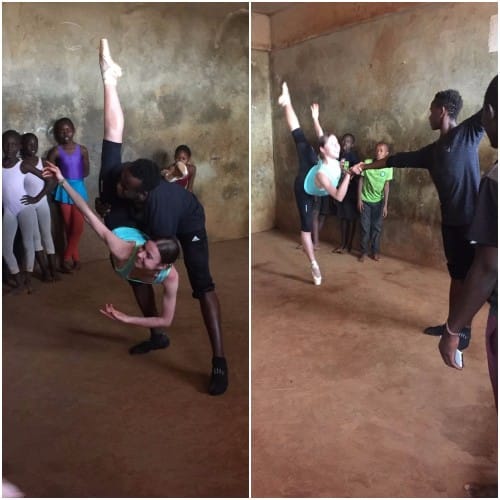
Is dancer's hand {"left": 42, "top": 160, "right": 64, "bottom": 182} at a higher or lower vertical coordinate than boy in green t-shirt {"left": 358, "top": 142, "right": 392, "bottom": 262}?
higher

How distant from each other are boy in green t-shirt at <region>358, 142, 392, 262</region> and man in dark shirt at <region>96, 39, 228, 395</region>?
64 centimetres

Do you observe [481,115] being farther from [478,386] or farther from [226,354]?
[226,354]

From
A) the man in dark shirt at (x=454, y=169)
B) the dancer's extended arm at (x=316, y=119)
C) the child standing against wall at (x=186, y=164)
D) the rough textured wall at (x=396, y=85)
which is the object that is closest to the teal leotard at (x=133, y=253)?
the child standing against wall at (x=186, y=164)

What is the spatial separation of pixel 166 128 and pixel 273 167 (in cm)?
44

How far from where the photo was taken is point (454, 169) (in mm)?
1784

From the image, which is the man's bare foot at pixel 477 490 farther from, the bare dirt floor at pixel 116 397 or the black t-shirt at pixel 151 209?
the black t-shirt at pixel 151 209

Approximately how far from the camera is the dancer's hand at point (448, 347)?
1.86 m

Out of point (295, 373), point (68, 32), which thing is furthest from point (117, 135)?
point (295, 373)

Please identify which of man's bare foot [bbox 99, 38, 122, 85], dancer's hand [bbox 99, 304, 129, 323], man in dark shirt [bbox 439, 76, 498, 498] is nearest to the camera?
man in dark shirt [bbox 439, 76, 498, 498]

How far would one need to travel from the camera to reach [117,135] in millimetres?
1814

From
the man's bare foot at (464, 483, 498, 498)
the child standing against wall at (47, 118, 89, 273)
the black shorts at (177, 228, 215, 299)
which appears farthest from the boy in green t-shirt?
the child standing against wall at (47, 118, 89, 273)

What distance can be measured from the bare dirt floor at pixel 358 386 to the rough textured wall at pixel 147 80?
0.42 meters

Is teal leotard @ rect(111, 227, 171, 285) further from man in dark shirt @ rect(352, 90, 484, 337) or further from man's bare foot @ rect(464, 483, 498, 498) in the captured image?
man's bare foot @ rect(464, 483, 498, 498)

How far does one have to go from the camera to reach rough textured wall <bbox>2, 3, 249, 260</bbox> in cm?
180
